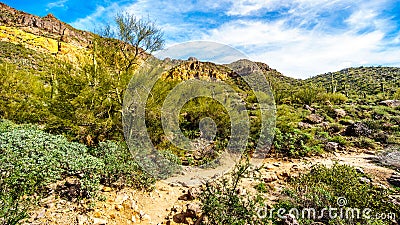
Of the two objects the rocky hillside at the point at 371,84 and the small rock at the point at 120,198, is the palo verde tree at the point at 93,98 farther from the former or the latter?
the rocky hillside at the point at 371,84

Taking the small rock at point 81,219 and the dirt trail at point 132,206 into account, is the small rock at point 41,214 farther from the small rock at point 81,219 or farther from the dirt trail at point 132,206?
the small rock at point 81,219

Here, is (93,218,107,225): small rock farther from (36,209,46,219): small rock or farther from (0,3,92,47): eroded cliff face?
(0,3,92,47): eroded cliff face

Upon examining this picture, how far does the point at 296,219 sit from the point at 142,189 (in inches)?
115

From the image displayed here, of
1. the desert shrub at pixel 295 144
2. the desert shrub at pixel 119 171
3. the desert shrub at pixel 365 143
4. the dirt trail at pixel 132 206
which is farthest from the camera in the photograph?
the desert shrub at pixel 365 143

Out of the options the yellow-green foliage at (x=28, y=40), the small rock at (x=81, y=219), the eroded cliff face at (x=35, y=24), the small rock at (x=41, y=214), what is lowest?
the small rock at (x=81, y=219)

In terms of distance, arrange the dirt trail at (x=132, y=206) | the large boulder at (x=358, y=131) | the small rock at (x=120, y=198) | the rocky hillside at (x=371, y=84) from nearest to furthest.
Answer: the dirt trail at (x=132, y=206) → the small rock at (x=120, y=198) → the large boulder at (x=358, y=131) → the rocky hillside at (x=371, y=84)

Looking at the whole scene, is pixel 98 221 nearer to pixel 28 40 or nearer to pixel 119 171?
pixel 119 171

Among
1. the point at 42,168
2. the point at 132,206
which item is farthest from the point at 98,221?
the point at 42,168

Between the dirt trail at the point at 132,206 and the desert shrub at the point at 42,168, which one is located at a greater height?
the desert shrub at the point at 42,168

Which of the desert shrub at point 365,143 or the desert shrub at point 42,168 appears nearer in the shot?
the desert shrub at point 42,168

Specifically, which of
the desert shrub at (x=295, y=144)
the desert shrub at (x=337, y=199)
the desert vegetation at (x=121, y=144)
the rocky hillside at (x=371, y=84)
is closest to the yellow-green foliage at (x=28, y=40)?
the desert vegetation at (x=121, y=144)

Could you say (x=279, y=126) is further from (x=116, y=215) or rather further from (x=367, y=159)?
(x=116, y=215)

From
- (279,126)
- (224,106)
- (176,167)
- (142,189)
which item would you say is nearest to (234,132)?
(224,106)

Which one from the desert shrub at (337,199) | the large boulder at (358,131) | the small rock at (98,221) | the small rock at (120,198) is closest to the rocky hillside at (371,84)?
the large boulder at (358,131)
